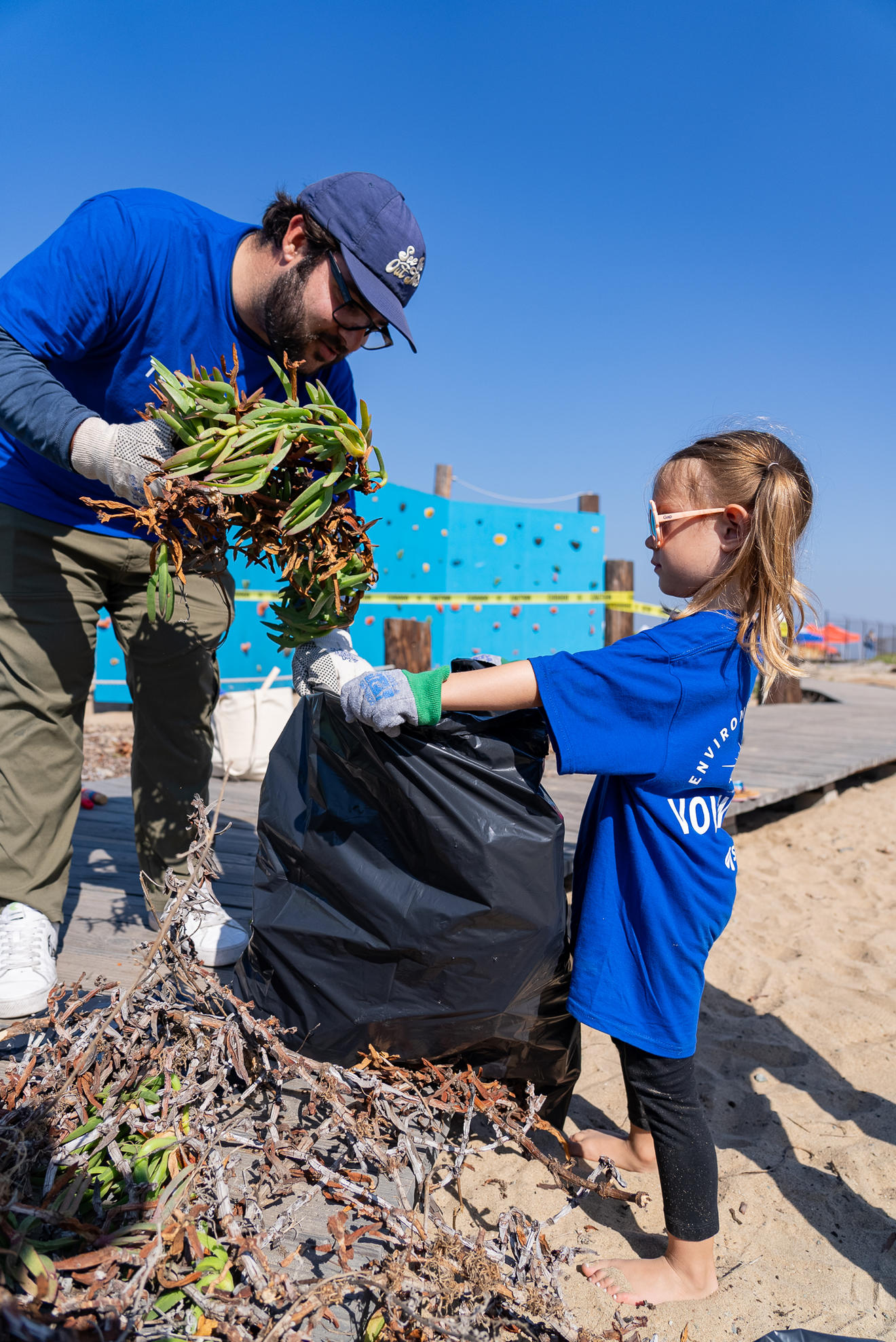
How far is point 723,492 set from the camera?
1809 mm

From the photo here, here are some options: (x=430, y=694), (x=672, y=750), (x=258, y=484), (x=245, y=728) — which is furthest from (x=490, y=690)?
(x=245, y=728)

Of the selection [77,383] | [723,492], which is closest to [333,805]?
[723,492]

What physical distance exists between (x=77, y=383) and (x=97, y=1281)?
193cm

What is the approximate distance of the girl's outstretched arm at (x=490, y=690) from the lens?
5.38 ft

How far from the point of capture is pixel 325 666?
5.98 ft

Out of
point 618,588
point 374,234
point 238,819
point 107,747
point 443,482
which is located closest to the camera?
point 374,234

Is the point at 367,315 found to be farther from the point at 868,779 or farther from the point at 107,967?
the point at 868,779

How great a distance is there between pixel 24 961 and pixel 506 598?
875 cm

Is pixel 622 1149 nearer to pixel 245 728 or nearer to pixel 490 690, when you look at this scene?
pixel 490 690

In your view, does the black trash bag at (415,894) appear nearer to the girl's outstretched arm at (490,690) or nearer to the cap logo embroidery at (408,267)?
the girl's outstretched arm at (490,690)

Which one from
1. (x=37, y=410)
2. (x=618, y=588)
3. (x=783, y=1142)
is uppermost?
(x=37, y=410)

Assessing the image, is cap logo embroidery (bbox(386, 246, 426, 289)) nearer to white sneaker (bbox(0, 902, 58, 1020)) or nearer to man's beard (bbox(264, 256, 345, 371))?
man's beard (bbox(264, 256, 345, 371))

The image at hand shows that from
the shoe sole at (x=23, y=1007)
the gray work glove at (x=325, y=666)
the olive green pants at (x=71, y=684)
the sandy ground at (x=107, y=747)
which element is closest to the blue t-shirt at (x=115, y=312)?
the olive green pants at (x=71, y=684)

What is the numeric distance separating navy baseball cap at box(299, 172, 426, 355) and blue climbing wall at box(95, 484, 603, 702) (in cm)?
728
